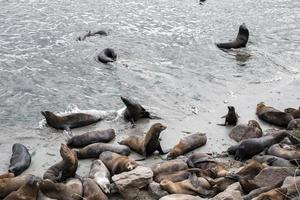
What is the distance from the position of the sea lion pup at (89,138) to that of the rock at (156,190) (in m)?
2.28

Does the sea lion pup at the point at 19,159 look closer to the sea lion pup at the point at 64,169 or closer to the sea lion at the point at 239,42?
the sea lion pup at the point at 64,169

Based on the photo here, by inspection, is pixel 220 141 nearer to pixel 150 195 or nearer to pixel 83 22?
pixel 150 195

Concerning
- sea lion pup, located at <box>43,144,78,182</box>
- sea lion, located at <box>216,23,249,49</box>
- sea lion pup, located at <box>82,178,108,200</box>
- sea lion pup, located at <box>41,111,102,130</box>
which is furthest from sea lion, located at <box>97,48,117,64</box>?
sea lion pup, located at <box>82,178,108,200</box>

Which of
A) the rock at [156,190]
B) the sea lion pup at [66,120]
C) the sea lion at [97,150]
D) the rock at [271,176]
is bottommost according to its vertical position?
the sea lion pup at [66,120]

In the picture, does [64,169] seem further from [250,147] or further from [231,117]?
[231,117]

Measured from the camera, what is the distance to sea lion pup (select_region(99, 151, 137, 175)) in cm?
818

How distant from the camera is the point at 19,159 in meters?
8.87

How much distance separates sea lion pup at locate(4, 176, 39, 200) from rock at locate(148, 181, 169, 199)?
69.1 inches

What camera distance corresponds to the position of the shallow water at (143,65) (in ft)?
35.7

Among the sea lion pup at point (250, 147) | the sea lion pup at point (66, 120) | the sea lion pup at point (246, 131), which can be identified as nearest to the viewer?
the sea lion pup at point (250, 147)

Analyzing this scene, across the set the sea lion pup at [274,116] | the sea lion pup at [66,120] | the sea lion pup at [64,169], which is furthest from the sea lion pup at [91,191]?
the sea lion pup at [274,116]

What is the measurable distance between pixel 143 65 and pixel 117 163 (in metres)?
6.28

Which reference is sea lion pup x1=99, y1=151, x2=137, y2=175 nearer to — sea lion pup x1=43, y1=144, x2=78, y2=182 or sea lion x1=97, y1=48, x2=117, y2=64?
sea lion pup x1=43, y1=144, x2=78, y2=182

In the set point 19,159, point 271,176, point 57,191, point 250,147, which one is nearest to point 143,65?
point 250,147
